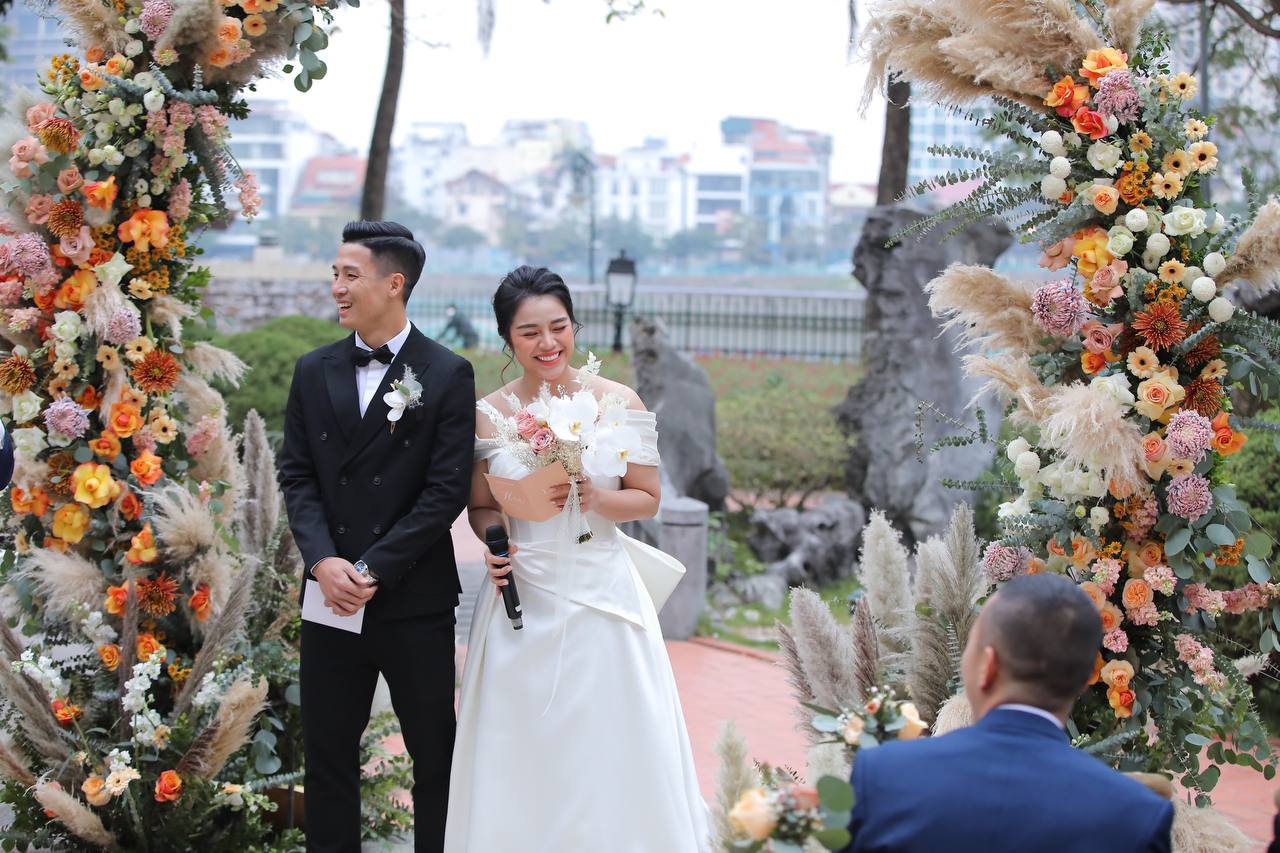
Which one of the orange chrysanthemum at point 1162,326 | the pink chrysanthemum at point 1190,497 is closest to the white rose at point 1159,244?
the orange chrysanthemum at point 1162,326

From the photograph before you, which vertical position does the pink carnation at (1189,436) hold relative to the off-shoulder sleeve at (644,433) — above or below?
above

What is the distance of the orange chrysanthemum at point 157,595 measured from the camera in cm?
416

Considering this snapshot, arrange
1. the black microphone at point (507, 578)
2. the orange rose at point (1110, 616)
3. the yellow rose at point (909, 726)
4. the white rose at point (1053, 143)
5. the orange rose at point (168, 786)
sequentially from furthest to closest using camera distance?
1. the orange rose at point (168, 786)
2. the black microphone at point (507, 578)
3. the white rose at point (1053, 143)
4. the orange rose at point (1110, 616)
5. the yellow rose at point (909, 726)

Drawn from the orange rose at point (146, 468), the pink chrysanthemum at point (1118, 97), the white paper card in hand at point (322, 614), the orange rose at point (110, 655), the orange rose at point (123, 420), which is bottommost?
the orange rose at point (110, 655)

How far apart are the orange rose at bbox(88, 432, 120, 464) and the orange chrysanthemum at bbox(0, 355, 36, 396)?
27cm

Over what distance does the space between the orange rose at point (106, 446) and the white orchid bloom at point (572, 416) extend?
1608 mm

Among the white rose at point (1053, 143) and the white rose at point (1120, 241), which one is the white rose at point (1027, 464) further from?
the white rose at point (1053, 143)

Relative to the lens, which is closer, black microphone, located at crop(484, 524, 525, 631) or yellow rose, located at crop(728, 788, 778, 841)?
yellow rose, located at crop(728, 788, 778, 841)

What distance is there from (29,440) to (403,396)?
1.32 m

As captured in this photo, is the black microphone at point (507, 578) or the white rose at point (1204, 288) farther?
the black microphone at point (507, 578)

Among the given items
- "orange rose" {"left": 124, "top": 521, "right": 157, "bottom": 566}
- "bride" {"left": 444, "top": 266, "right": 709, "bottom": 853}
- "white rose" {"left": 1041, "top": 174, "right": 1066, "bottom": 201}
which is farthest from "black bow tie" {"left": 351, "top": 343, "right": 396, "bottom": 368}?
"white rose" {"left": 1041, "top": 174, "right": 1066, "bottom": 201}

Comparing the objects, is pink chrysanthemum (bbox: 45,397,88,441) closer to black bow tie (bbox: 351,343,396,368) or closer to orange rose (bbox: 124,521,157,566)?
orange rose (bbox: 124,521,157,566)

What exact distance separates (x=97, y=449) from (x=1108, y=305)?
310cm

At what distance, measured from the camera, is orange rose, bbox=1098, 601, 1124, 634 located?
328cm
